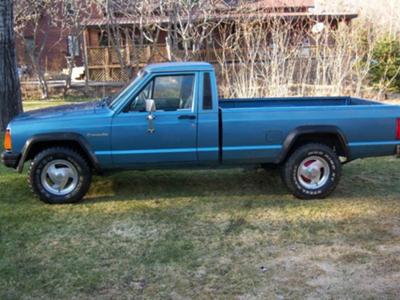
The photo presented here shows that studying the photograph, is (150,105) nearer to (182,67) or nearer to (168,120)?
(168,120)

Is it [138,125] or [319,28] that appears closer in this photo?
[138,125]

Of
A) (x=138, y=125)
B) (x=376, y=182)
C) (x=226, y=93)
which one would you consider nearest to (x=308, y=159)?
(x=376, y=182)

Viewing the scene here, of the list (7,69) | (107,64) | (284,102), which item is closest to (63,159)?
(284,102)

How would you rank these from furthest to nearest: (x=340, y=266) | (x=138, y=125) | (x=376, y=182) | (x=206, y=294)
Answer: (x=376, y=182) < (x=138, y=125) < (x=340, y=266) < (x=206, y=294)

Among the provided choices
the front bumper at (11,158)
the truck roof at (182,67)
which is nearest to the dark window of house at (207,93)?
the truck roof at (182,67)

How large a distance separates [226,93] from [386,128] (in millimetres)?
8566

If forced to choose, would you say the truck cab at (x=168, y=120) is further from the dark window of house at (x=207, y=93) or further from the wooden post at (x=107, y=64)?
the wooden post at (x=107, y=64)

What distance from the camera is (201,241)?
4793 millimetres

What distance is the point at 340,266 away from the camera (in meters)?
4.24

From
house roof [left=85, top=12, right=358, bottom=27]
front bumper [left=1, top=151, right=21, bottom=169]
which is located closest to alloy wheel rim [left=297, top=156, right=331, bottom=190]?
front bumper [left=1, top=151, right=21, bottom=169]

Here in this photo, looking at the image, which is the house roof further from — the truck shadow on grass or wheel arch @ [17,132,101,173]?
wheel arch @ [17,132,101,173]

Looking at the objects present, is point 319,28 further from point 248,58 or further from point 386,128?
point 386,128

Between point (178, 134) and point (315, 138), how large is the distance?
1.70 meters

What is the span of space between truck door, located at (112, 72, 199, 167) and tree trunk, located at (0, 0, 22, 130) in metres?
5.04
